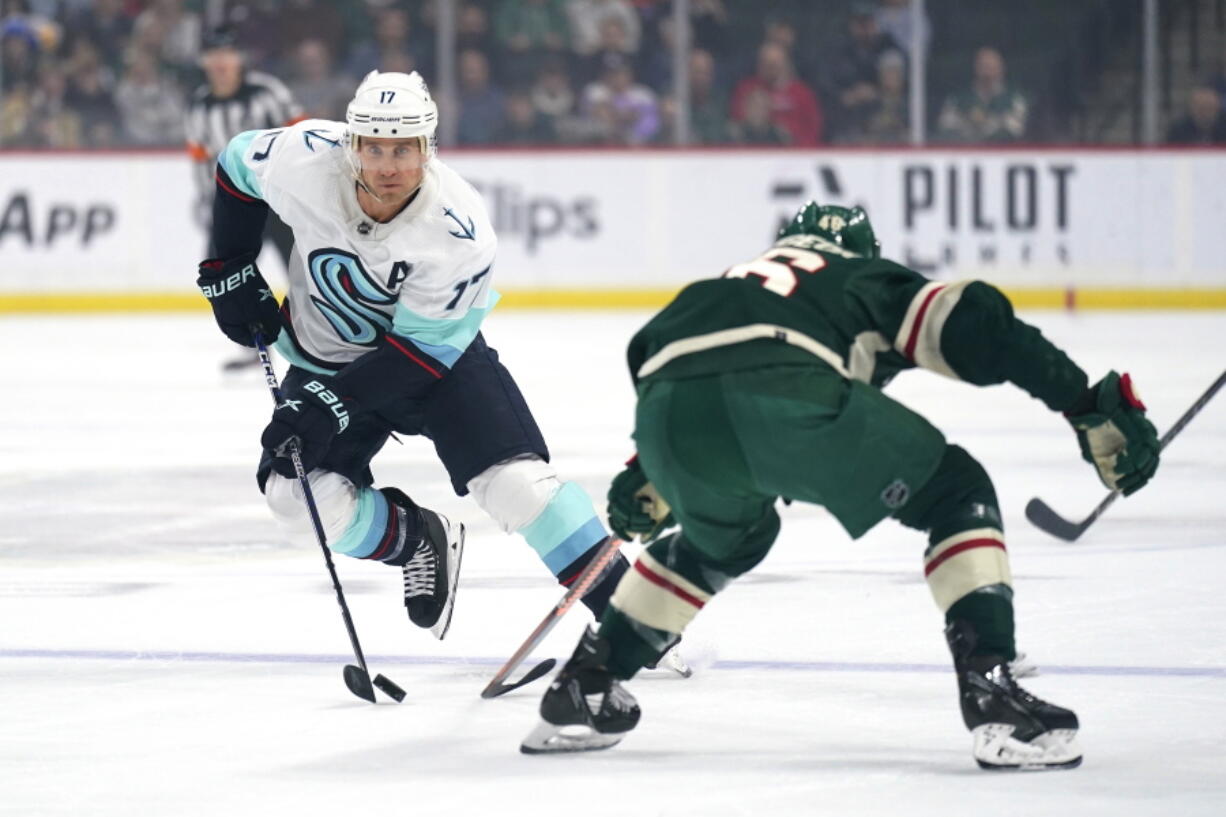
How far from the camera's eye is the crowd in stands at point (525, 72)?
1171 centimetres

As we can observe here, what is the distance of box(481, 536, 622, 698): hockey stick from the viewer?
11.8ft

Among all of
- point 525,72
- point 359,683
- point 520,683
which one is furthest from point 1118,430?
point 525,72

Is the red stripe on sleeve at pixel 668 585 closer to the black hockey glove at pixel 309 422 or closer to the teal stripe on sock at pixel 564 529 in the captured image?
the teal stripe on sock at pixel 564 529

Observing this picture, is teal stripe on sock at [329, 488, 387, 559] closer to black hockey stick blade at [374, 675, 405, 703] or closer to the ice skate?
black hockey stick blade at [374, 675, 405, 703]

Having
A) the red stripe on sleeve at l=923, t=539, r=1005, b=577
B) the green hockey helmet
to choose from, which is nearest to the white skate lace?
the green hockey helmet

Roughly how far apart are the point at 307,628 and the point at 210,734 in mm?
891

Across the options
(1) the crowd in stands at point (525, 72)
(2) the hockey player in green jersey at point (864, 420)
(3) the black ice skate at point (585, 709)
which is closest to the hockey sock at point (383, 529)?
(3) the black ice skate at point (585, 709)

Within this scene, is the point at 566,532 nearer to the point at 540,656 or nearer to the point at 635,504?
the point at 540,656

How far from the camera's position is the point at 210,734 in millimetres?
3307

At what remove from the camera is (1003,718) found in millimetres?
2984

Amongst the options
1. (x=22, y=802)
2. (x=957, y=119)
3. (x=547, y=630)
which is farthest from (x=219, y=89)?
(x=22, y=802)

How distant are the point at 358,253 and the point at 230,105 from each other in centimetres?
567

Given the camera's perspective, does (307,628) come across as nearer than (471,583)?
Yes

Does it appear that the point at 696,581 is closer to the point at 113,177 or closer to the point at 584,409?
the point at 584,409
